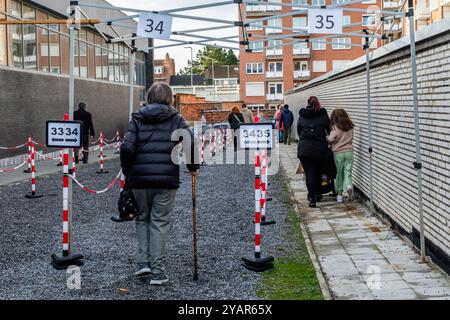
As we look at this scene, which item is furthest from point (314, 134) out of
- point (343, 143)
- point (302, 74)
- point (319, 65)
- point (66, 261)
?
point (319, 65)

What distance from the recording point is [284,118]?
29.4m

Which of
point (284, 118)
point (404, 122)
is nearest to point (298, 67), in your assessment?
point (284, 118)

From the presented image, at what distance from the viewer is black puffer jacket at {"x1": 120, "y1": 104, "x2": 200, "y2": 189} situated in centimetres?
655

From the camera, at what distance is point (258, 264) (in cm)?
715

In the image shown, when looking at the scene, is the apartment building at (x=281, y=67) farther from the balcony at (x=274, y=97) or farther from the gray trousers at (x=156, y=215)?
the gray trousers at (x=156, y=215)

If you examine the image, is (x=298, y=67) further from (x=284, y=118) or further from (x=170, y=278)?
(x=170, y=278)

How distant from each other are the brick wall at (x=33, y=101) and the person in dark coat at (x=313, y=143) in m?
12.2

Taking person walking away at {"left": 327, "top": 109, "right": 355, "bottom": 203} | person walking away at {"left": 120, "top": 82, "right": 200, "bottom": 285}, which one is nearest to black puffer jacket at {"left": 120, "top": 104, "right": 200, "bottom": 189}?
person walking away at {"left": 120, "top": 82, "right": 200, "bottom": 285}

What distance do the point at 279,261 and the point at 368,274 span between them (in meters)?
1.21

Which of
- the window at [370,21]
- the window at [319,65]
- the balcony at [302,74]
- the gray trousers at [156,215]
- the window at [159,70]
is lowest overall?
the gray trousers at [156,215]

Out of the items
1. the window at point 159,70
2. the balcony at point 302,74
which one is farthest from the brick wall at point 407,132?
the window at point 159,70

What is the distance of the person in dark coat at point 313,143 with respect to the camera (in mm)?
11617

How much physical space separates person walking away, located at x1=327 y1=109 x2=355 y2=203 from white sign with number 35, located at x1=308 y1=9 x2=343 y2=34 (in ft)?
5.01

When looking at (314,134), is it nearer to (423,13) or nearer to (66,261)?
(66,261)
